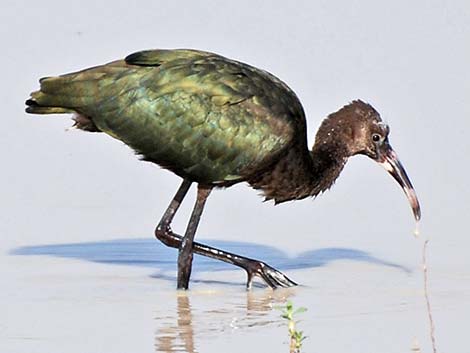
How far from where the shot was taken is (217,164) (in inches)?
440

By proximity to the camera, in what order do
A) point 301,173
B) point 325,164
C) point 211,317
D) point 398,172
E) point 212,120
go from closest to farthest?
1. point 211,317
2. point 212,120
3. point 301,173
4. point 325,164
5. point 398,172

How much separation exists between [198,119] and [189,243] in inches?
33.8

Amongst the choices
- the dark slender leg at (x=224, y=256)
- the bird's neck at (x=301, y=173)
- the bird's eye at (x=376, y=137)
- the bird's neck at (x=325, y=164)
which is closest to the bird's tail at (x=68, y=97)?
the dark slender leg at (x=224, y=256)

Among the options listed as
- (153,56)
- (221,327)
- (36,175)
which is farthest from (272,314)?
(36,175)

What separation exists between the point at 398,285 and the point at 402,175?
3.81 feet

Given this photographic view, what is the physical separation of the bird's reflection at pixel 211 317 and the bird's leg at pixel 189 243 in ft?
1.00

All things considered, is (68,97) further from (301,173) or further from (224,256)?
(301,173)

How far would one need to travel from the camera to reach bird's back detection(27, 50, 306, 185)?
11.1 meters

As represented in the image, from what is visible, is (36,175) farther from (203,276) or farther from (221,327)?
(221,327)

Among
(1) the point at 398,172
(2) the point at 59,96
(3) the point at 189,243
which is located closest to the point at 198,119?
(3) the point at 189,243

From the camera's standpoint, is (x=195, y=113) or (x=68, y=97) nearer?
(x=195, y=113)

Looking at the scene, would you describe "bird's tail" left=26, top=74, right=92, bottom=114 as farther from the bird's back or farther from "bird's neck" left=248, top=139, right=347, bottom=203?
"bird's neck" left=248, top=139, right=347, bottom=203

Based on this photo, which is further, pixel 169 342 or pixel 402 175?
pixel 402 175

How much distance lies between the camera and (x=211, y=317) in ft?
32.6
